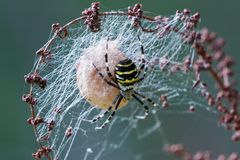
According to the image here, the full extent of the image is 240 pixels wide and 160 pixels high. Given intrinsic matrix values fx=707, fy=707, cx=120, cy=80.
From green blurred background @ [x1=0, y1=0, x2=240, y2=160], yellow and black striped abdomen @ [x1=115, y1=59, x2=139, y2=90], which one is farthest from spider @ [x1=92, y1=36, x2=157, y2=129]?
green blurred background @ [x1=0, y1=0, x2=240, y2=160]

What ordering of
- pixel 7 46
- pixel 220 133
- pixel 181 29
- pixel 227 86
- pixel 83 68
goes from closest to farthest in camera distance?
pixel 227 86 < pixel 181 29 < pixel 83 68 < pixel 220 133 < pixel 7 46

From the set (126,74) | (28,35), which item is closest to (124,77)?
(126,74)

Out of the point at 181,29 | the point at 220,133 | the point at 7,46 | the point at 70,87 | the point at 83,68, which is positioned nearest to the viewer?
the point at 181,29

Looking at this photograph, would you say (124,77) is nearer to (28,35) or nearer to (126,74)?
(126,74)

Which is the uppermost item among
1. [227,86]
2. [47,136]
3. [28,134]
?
[28,134]

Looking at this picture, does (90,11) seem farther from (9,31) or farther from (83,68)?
(9,31)

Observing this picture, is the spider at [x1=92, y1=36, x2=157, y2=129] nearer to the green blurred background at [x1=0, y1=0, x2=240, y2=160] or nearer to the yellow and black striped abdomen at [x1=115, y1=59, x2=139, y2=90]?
the yellow and black striped abdomen at [x1=115, y1=59, x2=139, y2=90]

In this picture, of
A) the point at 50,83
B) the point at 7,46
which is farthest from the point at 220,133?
the point at 50,83
